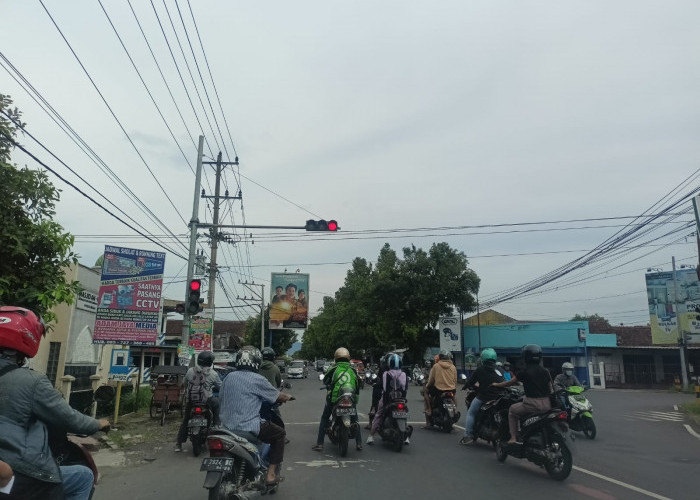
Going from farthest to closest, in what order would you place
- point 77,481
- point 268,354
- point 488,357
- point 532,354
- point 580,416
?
1. point 580,416
2. point 488,357
3. point 268,354
4. point 532,354
5. point 77,481

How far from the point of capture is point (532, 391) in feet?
24.8

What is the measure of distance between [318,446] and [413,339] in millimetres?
34357

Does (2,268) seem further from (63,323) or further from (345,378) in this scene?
(63,323)

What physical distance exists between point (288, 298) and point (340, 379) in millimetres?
34867

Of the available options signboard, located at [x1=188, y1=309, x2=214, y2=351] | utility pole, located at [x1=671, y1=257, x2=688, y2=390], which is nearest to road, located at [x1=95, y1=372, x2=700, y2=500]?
signboard, located at [x1=188, y1=309, x2=214, y2=351]

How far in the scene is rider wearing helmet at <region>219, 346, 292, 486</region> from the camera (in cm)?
548

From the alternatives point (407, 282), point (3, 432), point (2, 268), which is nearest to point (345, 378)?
point (2, 268)

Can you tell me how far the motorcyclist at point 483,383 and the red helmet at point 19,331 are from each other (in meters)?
7.83

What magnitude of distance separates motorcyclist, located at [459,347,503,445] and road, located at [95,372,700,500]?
0.33m

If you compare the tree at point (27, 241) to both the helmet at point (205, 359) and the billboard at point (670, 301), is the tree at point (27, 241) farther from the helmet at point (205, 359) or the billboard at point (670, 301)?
the billboard at point (670, 301)

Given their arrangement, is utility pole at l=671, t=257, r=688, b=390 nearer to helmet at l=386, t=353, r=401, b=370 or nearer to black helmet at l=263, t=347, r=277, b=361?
helmet at l=386, t=353, r=401, b=370

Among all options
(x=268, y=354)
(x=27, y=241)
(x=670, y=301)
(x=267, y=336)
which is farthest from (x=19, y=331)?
(x=267, y=336)

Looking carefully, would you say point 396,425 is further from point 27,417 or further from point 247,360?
point 27,417

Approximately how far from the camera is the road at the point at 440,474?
6.38 meters
